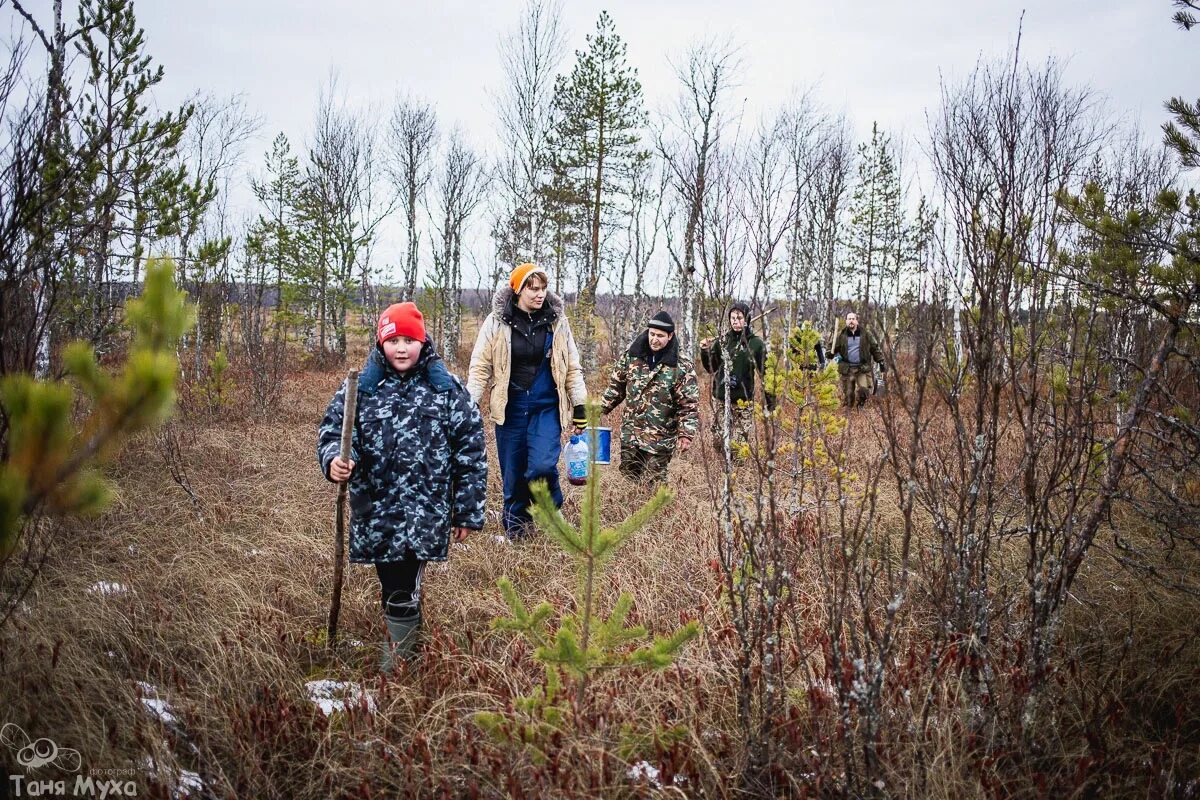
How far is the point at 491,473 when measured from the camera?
20.0 ft

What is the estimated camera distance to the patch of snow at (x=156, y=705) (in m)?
2.18

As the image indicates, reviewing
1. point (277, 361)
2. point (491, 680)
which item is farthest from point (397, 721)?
point (277, 361)

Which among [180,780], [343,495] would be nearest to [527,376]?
[343,495]

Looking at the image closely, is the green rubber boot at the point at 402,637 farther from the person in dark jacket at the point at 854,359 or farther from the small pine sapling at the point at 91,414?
the person in dark jacket at the point at 854,359

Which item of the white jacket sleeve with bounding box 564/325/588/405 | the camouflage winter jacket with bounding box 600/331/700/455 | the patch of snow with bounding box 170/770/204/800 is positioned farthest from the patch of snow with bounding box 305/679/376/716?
the camouflage winter jacket with bounding box 600/331/700/455

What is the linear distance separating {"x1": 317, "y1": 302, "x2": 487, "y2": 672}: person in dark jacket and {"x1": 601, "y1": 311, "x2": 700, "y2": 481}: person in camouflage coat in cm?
223

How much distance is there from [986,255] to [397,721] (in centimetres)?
280

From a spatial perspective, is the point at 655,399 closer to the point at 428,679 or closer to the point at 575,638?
the point at 428,679

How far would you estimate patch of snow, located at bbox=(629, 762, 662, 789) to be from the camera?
1879mm

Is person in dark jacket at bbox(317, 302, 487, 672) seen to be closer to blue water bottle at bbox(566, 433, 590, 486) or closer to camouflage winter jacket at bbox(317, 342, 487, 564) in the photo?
camouflage winter jacket at bbox(317, 342, 487, 564)

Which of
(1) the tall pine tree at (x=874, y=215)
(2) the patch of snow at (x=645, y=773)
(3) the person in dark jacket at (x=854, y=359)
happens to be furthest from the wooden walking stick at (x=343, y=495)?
(1) the tall pine tree at (x=874, y=215)

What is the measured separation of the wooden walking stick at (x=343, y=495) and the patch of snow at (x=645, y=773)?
4.68ft

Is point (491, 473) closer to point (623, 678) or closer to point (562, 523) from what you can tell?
point (623, 678)

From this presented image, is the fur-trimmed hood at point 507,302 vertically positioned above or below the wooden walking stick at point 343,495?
above
